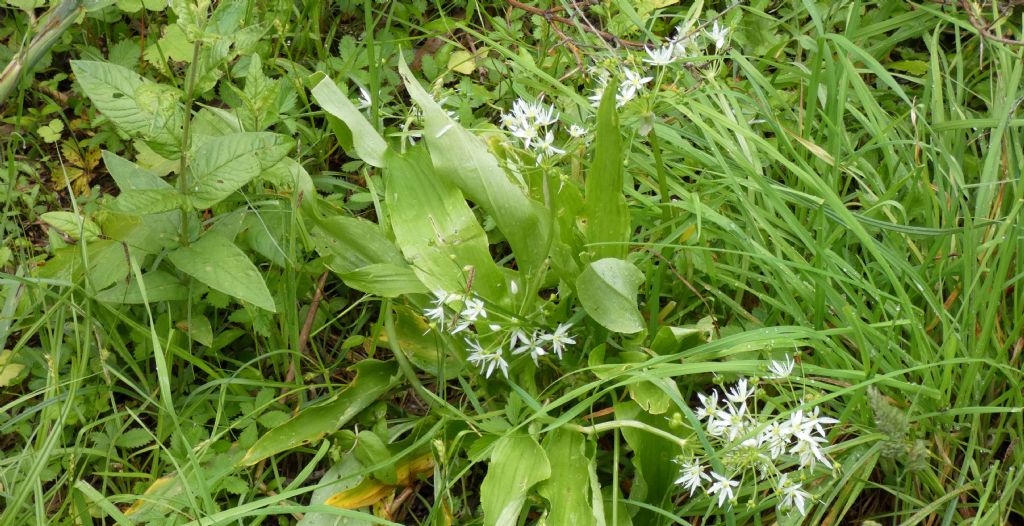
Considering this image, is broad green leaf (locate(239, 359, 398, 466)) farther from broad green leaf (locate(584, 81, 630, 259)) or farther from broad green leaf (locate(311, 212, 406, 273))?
broad green leaf (locate(584, 81, 630, 259))

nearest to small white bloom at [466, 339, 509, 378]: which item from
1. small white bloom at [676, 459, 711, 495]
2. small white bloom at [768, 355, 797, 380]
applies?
small white bloom at [676, 459, 711, 495]

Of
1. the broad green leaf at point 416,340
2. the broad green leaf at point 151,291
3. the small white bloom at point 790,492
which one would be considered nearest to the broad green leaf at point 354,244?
the broad green leaf at point 416,340

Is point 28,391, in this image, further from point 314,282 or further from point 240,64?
point 240,64

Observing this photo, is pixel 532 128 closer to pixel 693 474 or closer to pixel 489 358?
pixel 489 358

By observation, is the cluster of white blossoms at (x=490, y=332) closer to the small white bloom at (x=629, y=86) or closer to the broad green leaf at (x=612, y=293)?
the broad green leaf at (x=612, y=293)

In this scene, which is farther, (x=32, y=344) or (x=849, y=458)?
(x=32, y=344)

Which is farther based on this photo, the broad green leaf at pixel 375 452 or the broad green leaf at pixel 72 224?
the broad green leaf at pixel 72 224

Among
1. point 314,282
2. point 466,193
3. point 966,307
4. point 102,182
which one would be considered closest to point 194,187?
point 314,282
